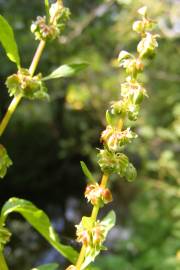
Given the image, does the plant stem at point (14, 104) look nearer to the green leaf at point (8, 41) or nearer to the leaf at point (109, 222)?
the green leaf at point (8, 41)

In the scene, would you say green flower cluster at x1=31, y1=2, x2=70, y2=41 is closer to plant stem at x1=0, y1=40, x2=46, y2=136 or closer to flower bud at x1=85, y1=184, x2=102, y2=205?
plant stem at x1=0, y1=40, x2=46, y2=136

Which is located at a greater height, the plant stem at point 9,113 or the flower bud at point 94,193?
the plant stem at point 9,113

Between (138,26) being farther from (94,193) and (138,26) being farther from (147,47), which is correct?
(94,193)

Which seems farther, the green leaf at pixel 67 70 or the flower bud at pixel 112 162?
the green leaf at pixel 67 70

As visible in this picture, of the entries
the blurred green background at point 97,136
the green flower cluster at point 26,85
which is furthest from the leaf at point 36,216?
the blurred green background at point 97,136

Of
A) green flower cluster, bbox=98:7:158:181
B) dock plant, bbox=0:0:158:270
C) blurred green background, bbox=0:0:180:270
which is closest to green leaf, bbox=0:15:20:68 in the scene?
dock plant, bbox=0:0:158:270

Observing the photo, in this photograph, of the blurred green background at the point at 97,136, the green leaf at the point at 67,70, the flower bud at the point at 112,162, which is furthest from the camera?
the blurred green background at the point at 97,136

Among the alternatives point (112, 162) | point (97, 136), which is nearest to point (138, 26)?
point (112, 162)
